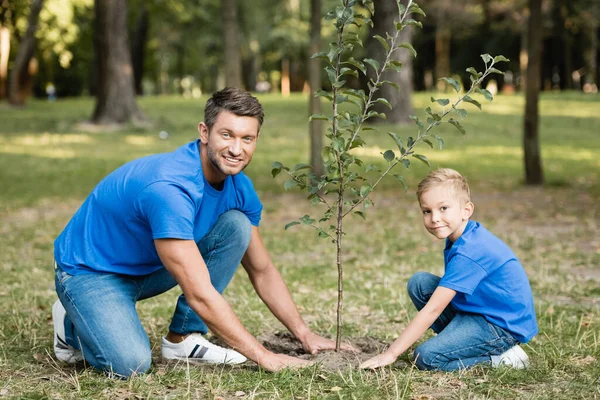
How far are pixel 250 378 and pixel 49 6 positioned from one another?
100ft

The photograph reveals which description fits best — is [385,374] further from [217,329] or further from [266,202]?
[266,202]

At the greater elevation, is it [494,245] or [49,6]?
[49,6]

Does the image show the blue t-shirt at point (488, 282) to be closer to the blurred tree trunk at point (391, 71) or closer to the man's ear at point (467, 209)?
the man's ear at point (467, 209)

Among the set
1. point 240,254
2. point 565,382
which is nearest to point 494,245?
point 565,382

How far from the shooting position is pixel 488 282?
4.03 m

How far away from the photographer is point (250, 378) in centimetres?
391

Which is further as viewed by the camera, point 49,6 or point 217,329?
point 49,6

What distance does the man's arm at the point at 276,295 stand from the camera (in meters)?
4.43

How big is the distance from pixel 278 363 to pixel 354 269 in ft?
10.0

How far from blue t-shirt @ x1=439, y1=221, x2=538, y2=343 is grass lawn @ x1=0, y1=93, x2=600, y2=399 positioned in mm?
263

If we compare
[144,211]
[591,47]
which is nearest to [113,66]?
[144,211]

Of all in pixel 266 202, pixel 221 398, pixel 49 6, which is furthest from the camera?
pixel 49 6

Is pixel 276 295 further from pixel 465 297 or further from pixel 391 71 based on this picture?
pixel 391 71

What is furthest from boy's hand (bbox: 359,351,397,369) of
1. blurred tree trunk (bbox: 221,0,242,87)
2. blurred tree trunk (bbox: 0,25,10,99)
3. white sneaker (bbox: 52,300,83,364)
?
blurred tree trunk (bbox: 0,25,10,99)
